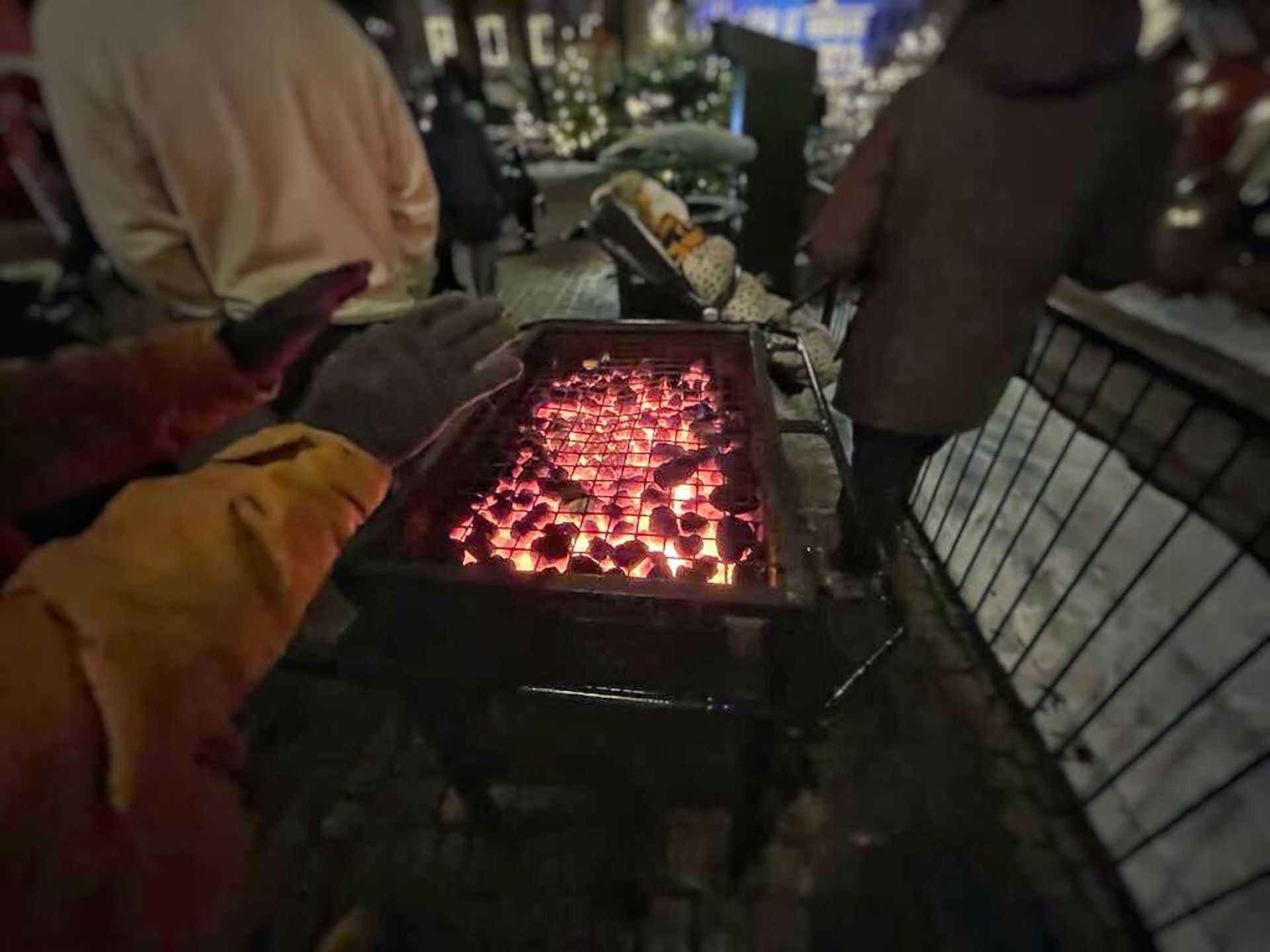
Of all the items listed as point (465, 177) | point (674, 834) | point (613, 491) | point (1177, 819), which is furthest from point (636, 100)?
point (1177, 819)

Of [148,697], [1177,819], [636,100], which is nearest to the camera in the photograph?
[148,697]

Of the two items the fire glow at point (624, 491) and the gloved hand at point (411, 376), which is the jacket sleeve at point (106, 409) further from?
the fire glow at point (624, 491)

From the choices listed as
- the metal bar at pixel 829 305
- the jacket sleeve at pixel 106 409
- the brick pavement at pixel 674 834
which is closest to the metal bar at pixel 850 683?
the brick pavement at pixel 674 834

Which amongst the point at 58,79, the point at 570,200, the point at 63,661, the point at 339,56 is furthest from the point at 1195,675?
the point at 570,200

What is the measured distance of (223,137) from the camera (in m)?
2.04

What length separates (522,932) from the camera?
2012 millimetres

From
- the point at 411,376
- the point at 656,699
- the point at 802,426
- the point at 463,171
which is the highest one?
the point at 411,376

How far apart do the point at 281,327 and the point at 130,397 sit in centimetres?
26

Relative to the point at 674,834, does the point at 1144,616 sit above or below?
below

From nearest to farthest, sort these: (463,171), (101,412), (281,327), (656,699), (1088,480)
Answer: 1. (101,412)
2. (281,327)
3. (656,699)
4. (1088,480)
5. (463,171)

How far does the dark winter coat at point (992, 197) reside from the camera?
184 centimetres

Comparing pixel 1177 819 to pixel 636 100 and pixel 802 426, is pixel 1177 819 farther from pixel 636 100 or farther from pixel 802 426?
pixel 636 100

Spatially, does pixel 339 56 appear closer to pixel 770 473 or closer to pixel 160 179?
pixel 160 179

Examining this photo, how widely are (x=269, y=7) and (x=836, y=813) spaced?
3.76 metres
